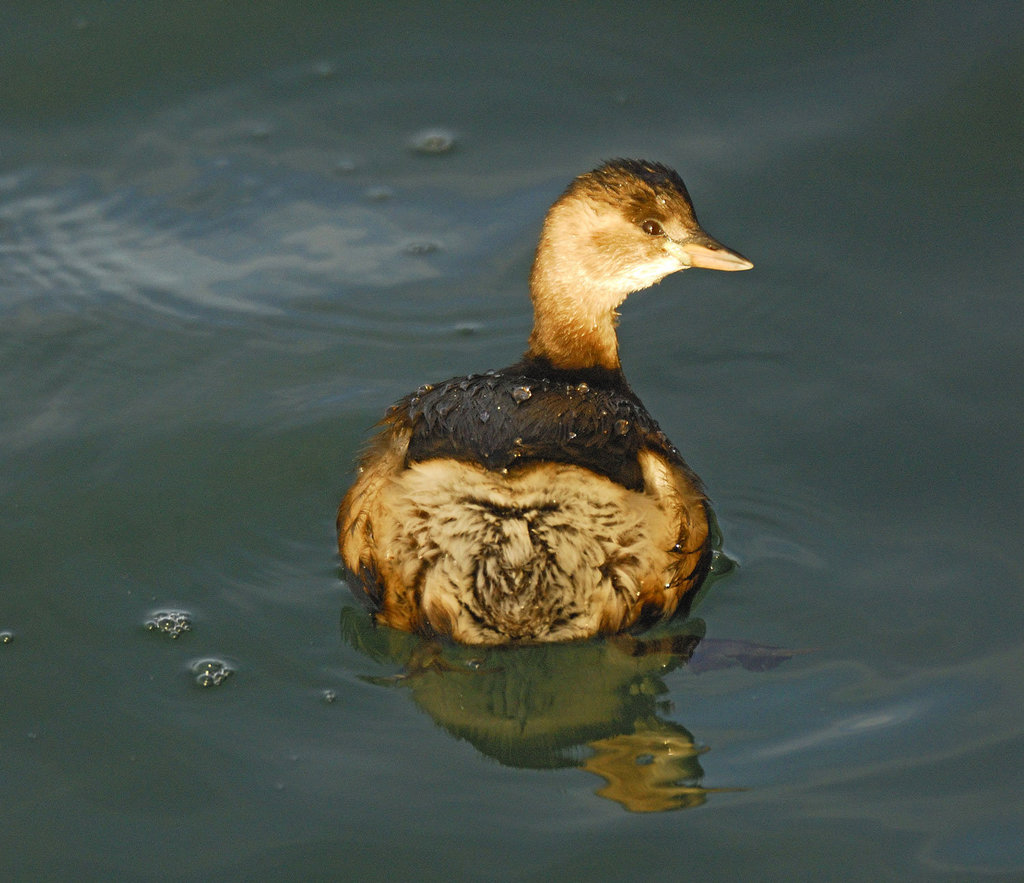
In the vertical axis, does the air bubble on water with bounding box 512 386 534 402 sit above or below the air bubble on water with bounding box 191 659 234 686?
above

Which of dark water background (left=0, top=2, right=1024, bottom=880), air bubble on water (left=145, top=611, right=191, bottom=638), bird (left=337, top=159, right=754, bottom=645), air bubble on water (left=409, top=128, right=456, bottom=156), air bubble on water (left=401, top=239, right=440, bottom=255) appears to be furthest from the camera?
air bubble on water (left=409, top=128, right=456, bottom=156)

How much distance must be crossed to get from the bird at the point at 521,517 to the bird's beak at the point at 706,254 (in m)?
0.70

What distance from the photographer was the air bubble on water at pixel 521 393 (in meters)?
4.51

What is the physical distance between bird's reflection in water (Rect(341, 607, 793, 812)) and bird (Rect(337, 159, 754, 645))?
0.11 metres

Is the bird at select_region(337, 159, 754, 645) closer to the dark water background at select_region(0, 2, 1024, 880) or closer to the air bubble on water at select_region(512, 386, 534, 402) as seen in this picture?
the air bubble on water at select_region(512, 386, 534, 402)

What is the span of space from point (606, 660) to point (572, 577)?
0.53 m

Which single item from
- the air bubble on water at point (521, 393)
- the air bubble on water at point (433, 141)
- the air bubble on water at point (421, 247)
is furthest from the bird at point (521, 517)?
the air bubble on water at point (433, 141)

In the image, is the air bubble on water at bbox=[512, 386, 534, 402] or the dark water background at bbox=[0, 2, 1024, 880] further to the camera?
the air bubble on water at bbox=[512, 386, 534, 402]

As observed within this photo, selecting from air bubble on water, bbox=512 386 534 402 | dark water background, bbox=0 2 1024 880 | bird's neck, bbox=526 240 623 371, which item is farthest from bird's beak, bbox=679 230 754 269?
air bubble on water, bbox=512 386 534 402

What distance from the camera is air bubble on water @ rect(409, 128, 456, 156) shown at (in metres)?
7.27

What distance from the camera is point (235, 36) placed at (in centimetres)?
774

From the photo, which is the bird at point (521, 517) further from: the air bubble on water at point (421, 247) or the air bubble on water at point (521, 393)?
the air bubble on water at point (421, 247)

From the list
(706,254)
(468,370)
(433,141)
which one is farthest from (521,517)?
(433,141)

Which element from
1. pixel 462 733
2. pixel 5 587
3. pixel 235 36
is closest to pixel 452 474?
pixel 462 733
